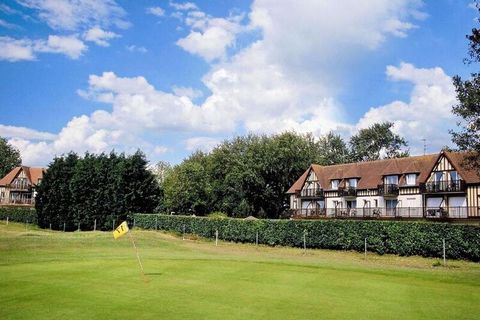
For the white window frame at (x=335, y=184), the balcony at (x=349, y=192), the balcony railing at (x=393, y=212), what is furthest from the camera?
the white window frame at (x=335, y=184)

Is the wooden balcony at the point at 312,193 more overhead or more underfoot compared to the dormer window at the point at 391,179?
more underfoot

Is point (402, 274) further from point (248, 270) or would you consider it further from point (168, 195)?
point (168, 195)

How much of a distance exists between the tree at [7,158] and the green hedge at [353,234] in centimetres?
9830

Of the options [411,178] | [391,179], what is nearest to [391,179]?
[391,179]

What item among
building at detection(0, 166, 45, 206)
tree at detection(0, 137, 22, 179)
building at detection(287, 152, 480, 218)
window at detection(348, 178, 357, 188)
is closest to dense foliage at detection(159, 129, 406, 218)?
building at detection(287, 152, 480, 218)

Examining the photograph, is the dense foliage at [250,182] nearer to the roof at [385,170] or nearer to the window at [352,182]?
the roof at [385,170]

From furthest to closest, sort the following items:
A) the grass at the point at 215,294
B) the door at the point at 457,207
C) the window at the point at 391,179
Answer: the window at the point at 391,179, the door at the point at 457,207, the grass at the point at 215,294

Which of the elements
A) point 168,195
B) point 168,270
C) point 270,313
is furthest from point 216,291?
point 168,195

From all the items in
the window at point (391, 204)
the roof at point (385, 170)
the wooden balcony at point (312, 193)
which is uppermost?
the roof at point (385, 170)

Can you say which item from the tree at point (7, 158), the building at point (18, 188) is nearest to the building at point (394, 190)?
the building at point (18, 188)

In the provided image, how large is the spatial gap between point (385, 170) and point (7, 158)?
114209 millimetres

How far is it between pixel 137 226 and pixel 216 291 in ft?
142

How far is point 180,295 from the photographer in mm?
13688

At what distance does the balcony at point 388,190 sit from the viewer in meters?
55.1
